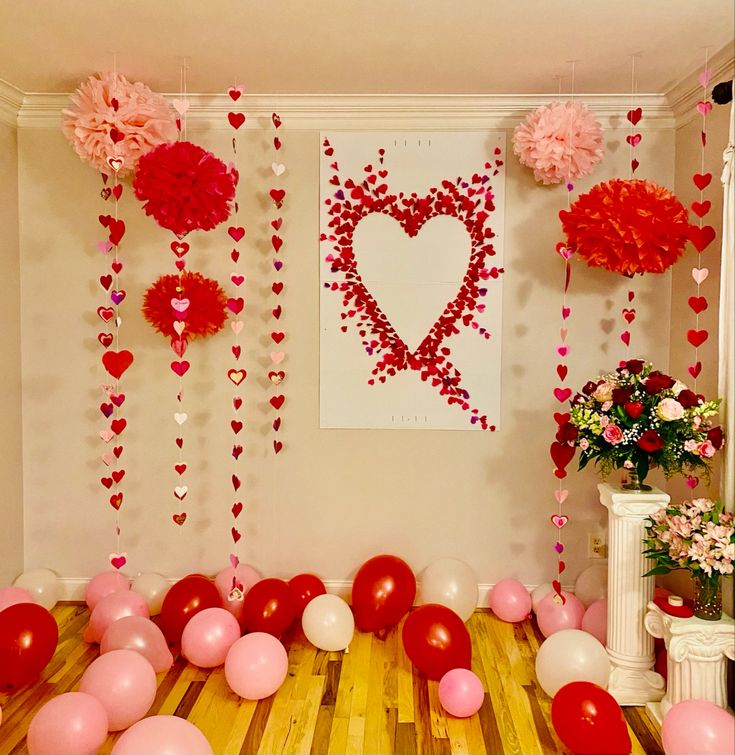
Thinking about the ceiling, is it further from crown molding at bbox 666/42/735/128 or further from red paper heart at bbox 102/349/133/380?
red paper heart at bbox 102/349/133/380

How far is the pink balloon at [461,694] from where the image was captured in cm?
256

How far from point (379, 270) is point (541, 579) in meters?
1.72

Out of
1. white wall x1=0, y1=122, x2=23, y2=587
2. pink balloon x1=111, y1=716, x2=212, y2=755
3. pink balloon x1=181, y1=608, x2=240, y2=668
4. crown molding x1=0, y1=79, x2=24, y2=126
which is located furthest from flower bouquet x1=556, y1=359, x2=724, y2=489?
crown molding x1=0, y1=79, x2=24, y2=126

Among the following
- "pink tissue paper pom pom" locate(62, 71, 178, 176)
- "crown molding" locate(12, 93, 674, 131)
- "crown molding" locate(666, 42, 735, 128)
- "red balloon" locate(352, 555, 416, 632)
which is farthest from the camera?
"crown molding" locate(12, 93, 674, 131)

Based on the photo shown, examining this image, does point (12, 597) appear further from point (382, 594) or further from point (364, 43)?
point (364, 43)

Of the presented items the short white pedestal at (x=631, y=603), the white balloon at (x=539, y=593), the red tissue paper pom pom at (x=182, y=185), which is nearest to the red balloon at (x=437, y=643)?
the short white pedestal at (x=631, y=603)

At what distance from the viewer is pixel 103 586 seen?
3.42 meters

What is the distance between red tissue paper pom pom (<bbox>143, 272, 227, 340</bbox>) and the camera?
3.29 m

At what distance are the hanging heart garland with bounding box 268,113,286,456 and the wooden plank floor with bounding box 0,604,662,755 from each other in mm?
1058

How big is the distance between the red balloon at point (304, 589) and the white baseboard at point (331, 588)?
0.24m

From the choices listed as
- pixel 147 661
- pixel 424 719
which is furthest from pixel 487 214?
pixel 147 661

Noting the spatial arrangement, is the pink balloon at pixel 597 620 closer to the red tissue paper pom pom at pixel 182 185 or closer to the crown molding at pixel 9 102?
the red tissue paper pom pom at pixel 182 185

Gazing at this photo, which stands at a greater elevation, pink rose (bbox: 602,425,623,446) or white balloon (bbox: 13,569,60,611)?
pink rose (bbox: 602,425,623,446)

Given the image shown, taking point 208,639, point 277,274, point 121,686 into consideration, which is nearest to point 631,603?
point 208,639
